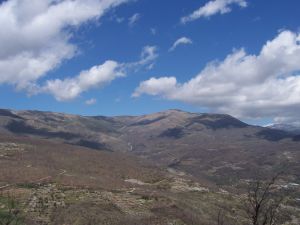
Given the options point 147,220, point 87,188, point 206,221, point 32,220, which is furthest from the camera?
point 87,188

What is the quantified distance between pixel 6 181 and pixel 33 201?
45.6 meters

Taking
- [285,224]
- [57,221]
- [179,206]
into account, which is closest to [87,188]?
[179,206]

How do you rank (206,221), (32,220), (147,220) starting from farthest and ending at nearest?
(206,221)
(147,220)
(32,220)

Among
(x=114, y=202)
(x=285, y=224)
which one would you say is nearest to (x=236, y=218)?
(x=285, y=224)

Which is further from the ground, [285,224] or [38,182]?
[38,182]

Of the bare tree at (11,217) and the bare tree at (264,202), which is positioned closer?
the bare tree at (264,202)

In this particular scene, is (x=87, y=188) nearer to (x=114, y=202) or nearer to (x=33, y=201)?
(x=114, y=202)

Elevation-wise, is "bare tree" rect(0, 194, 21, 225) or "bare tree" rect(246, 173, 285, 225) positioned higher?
"bare tree" rect(246, 173, 285, 225)

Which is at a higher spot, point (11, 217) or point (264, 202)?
point (264, 202)

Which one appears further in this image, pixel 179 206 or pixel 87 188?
pixel 87 188

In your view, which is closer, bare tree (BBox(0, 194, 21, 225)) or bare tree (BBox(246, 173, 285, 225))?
bare tree (BBox(246, 173, 285, 225))

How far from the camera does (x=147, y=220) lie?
139125mm

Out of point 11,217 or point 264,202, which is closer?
point 264,202

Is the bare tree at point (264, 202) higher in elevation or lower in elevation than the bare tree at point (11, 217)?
higher
